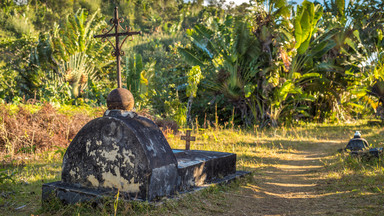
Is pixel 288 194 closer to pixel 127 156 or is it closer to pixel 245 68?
pixel 127 156

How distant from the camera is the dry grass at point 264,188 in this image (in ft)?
12.4

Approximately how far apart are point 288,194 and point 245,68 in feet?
25.8

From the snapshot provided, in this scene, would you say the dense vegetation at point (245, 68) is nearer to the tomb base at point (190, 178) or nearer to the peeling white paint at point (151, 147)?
the tomb base at point (190, 178)

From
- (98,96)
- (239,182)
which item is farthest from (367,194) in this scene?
(98,96)

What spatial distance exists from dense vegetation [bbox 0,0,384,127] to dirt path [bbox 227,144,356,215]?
383 centimetres

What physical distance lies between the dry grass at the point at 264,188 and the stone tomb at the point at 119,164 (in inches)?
7.4

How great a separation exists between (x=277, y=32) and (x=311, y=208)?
27.6 ft

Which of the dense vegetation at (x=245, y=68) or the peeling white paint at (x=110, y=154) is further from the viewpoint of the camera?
the dense vegetation at (x=245, y=68)

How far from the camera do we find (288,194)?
5.12m

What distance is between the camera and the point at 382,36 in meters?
13.2

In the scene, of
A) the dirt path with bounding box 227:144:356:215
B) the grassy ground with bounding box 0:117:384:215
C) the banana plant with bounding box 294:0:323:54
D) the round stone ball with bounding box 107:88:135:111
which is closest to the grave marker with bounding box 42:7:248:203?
the round stone ball with bounding box 107:88:135:111

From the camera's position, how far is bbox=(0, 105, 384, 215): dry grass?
3771 millimetres

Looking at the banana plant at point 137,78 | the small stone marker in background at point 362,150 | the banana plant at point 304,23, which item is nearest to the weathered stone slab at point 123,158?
the small stone marker in background at point 362,150

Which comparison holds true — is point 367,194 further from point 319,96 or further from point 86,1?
point 86,1
